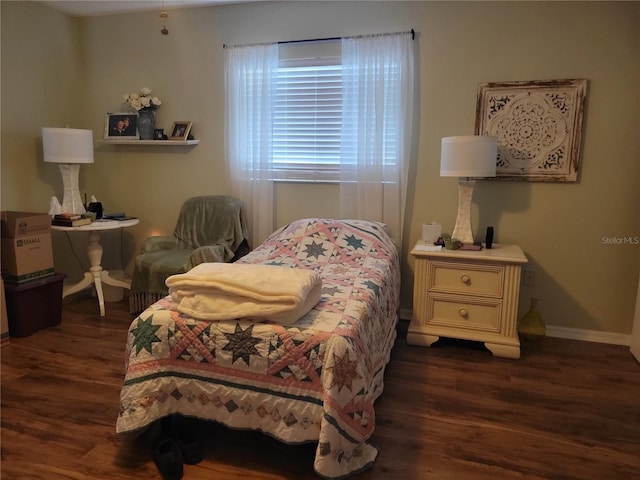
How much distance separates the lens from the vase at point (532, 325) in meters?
3.08

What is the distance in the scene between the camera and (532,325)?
10.1 ft

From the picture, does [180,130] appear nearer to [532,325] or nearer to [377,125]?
[377,125]

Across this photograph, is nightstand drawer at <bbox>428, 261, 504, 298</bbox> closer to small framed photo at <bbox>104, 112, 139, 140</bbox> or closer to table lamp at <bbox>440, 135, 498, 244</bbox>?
table lamp at <bbox>440, 135, 498, 244</bbox>

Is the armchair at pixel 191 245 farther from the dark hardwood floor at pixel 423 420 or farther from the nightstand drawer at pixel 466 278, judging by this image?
the nightstand drawer at pixel 466 278

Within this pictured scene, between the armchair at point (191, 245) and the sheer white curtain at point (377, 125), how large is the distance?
2.99 feet

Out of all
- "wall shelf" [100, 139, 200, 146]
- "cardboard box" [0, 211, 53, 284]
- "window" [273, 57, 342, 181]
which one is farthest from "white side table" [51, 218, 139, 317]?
"window" [273, 57, 342, 181]

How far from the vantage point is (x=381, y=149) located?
10.9 feet

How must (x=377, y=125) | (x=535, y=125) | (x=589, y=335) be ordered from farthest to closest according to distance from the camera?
(x=377, y=125)
(x=589, y=335)
(x=535, y=125)

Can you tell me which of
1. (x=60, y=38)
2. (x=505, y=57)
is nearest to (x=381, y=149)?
(x=505, y=57)

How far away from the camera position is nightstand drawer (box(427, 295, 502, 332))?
9.55 ft

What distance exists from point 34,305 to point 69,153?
3.66 feet

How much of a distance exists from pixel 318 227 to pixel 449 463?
1653mm

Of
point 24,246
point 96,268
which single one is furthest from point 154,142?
point 24,246

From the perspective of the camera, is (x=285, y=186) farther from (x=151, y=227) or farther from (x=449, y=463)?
(x=449, y=463)
